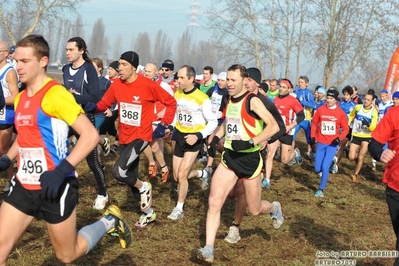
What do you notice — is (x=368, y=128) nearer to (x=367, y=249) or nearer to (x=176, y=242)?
(x=367, y=249)

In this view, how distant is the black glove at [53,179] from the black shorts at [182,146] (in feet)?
13.3

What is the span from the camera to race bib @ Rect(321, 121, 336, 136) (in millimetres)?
10086

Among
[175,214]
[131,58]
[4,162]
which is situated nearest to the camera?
[4,162]

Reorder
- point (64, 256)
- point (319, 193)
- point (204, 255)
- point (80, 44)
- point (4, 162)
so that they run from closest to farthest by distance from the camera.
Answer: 1. point (64, 256)
2. point (4, 162)
3. point (204, 255)
4. point (80, 44)
5. point (319, 193)

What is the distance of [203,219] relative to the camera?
294 inches

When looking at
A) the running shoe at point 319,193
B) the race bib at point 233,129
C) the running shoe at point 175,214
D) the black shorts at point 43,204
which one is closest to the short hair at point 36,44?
the black shorts at point 43,204

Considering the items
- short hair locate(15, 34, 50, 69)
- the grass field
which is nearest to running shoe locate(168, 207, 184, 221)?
the grass field

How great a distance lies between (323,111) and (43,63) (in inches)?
301

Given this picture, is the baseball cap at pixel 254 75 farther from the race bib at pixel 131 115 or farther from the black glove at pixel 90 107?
the black glove at pixel 90 107

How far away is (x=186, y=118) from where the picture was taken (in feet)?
25.3

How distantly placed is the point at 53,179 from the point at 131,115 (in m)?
3.30

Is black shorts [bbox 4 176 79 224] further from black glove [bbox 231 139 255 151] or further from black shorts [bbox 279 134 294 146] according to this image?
black shorts [bbox 279 134 294 146]

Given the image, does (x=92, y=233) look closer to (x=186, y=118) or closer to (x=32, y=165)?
(x=32, y=165)

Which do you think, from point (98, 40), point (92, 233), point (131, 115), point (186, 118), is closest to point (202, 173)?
point (186, 118)
